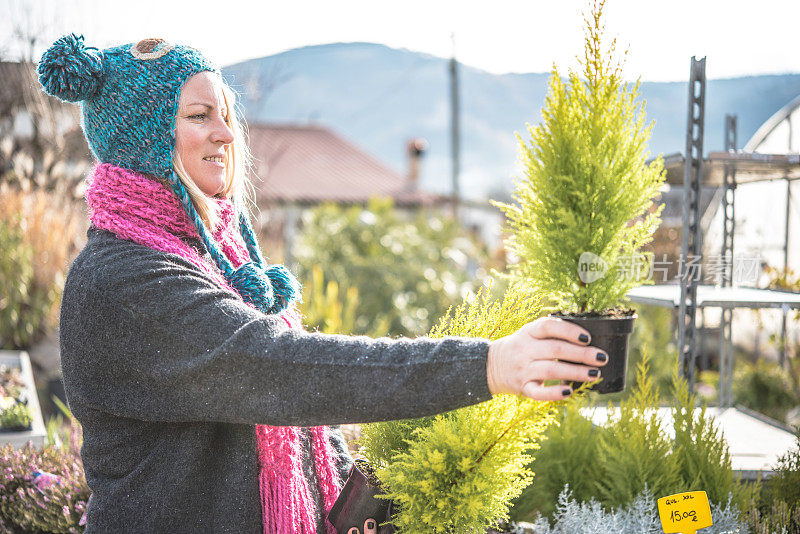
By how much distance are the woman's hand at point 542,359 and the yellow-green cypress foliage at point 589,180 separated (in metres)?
0.21

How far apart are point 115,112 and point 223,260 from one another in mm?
423

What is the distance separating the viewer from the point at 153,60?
5.22 feet

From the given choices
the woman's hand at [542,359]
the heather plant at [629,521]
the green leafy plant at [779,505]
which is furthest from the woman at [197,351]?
the green leafy plant at [779,505]

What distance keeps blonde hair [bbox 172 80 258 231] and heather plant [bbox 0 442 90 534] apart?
1384 millimetres

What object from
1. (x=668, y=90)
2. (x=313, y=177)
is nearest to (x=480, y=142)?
(x=313, y=177)

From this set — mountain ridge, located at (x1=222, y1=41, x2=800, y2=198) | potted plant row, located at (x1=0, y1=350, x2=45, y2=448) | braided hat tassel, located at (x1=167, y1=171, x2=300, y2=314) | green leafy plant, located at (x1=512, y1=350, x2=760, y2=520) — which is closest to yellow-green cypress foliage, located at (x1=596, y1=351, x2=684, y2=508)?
green leafy plant, located at (x1=512, y1=350, x2=760, y2=520)

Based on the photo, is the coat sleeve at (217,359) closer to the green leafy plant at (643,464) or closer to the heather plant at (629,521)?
the heather plant at (629,521)

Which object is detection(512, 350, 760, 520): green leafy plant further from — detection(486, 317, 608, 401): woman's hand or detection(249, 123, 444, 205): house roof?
detection(249, 123, 444, 205): house roof

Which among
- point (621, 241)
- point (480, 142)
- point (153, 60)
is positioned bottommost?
point (621, 241)

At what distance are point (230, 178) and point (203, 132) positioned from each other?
240 mm

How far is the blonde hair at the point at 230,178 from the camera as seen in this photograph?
1.63 m

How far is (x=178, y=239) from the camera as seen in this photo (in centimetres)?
154

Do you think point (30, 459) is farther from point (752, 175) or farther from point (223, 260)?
point (752, 175)

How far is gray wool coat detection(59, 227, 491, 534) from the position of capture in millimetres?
1190
